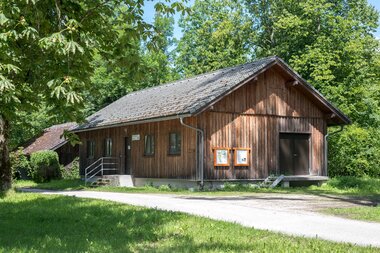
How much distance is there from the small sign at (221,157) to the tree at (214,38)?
23.9 m

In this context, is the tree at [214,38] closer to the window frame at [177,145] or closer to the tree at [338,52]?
the tree at [338,52]

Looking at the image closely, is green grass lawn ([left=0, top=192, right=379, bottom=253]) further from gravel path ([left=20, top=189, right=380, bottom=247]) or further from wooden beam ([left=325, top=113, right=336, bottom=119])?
wooden beam ([left=325, top=113, right=336, bottom=119])

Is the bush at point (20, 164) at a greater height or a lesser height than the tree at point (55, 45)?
lesser

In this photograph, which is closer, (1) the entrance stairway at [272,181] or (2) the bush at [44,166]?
(1) the entrance stairway at [272,181]

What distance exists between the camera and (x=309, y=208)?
14.5m

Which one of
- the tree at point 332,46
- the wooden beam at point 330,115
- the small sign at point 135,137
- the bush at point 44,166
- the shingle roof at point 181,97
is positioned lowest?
the bush at point 44,166

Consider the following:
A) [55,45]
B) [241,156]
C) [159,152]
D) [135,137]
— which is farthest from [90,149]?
[55,45]

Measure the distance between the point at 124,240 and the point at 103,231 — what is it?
119cm

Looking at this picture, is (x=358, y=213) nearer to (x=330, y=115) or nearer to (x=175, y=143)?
(x=175, y=143)

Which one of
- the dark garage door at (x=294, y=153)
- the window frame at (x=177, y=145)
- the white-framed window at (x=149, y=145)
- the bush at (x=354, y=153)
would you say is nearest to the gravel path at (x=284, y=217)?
the window frame at (x=177, y=145)

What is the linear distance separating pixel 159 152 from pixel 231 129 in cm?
390

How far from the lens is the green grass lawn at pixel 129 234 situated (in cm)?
821

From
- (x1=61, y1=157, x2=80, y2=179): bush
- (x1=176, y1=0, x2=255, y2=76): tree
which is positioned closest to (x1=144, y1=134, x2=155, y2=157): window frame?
(x1=61, y1=157, x2=80, y2=179): bush

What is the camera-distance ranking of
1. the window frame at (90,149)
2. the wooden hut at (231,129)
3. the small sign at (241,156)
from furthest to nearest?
1. the window frame at (90,149)
2. the small sign at (241,156)
3. the wooden hut at (231,129)
